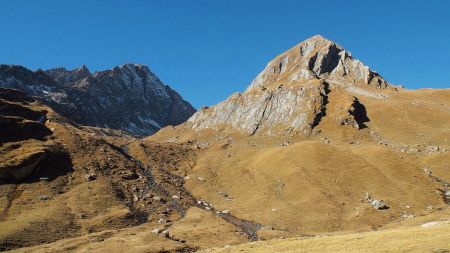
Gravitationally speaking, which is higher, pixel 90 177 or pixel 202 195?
pixel 90 177

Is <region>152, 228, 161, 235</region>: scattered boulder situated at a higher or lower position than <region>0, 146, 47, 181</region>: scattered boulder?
lower

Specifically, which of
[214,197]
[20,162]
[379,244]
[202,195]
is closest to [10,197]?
[20,162]

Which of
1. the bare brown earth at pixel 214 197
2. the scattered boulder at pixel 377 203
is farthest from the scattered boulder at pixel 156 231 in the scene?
the scattered boulder at pixel 377 203

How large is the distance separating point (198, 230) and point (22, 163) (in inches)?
3039

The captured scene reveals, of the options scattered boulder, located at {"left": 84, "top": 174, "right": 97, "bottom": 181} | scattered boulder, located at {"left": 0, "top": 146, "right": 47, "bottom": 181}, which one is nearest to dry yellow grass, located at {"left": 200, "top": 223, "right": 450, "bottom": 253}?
scattered boulder, located at {"left": 84, "top": 174, "right": 97, "bottom": 181}

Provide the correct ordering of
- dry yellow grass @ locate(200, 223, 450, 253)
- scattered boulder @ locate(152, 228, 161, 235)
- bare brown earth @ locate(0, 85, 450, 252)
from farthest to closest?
scattered boulder @ locate(152, 228, 161, 235) < bare brown earth @ locate(0, 85, 450, 252) < dry yellow grass @ locate(200, 223, 450, 253)

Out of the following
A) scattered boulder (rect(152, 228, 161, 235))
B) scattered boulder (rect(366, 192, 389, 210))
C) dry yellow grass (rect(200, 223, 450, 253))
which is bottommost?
dry yellow grass (rect(200, 223, 450, 253))

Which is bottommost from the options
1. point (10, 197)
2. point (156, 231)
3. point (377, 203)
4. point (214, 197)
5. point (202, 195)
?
point (156, 231)

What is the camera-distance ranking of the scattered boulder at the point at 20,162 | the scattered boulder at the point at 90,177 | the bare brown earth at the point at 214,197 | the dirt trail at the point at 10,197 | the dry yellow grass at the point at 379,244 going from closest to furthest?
the dry yellow grass at the point at 379,244
the bare brown earth at the point at 214,197
the dirt trail at the point at 10,197
the scattered boulder at the point at 20,162
the scattered boulder at the point at 90,177

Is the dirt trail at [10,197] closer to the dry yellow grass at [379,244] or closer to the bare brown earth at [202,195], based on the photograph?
the bare brown earth at [202,195]

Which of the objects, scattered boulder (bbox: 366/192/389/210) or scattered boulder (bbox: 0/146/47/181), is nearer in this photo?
scattered boulder (bbox: 366/192/389/210)

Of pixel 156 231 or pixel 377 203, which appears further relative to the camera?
pixel 377 203

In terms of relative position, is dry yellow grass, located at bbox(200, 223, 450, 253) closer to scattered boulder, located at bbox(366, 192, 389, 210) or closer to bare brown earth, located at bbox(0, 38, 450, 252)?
bare brown earth, located at bbox(0, 38, 450, 252)

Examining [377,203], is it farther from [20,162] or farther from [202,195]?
[20,162]
